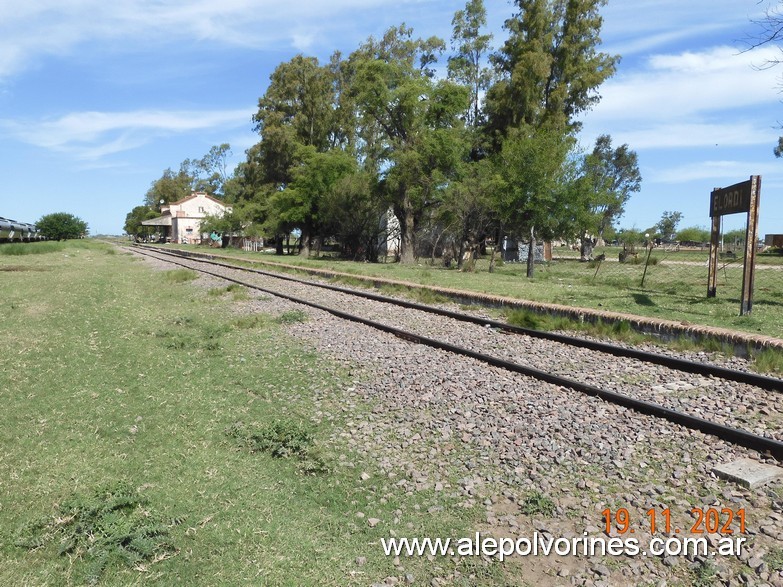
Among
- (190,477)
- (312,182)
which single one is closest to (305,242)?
(312,182)

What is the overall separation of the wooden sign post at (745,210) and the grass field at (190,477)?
8.32m

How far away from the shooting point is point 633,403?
5902 mm

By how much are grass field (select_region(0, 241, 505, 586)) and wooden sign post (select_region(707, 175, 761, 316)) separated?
8.32m

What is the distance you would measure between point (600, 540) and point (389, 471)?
5.38ft

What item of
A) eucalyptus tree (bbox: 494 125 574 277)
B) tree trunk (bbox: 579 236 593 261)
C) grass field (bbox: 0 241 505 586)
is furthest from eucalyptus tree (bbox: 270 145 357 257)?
grass field (bbox: 0 241 505 586)

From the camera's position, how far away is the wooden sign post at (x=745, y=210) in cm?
1135

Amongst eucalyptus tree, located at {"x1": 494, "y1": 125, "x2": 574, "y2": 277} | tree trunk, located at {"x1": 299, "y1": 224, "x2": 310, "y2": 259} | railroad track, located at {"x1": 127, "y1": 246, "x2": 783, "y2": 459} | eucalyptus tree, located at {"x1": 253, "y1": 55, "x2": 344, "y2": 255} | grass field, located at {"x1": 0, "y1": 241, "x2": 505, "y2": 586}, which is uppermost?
eucalyptus tree, located at {"x1": 253, "y1": 55, "x2": 344, "y2": 255}

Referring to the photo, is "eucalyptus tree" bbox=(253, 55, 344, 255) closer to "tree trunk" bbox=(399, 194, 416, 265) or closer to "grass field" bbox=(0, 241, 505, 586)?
"tree trunk" bbox=(399, 194, 416, 265)

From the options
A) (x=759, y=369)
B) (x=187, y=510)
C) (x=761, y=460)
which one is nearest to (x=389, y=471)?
(x=187, y=510)

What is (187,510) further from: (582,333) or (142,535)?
(582,333)

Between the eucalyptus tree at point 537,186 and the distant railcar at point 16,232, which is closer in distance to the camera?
the eucalyptus tree at point 537,186

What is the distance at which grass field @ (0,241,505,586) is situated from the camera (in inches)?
134

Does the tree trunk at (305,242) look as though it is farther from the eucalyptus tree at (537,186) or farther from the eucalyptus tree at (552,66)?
the eucalyptus tree at (537,186)

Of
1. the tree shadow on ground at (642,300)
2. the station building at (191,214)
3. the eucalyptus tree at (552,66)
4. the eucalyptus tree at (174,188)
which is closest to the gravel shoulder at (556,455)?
the tree shadow on ground at (642,300)
